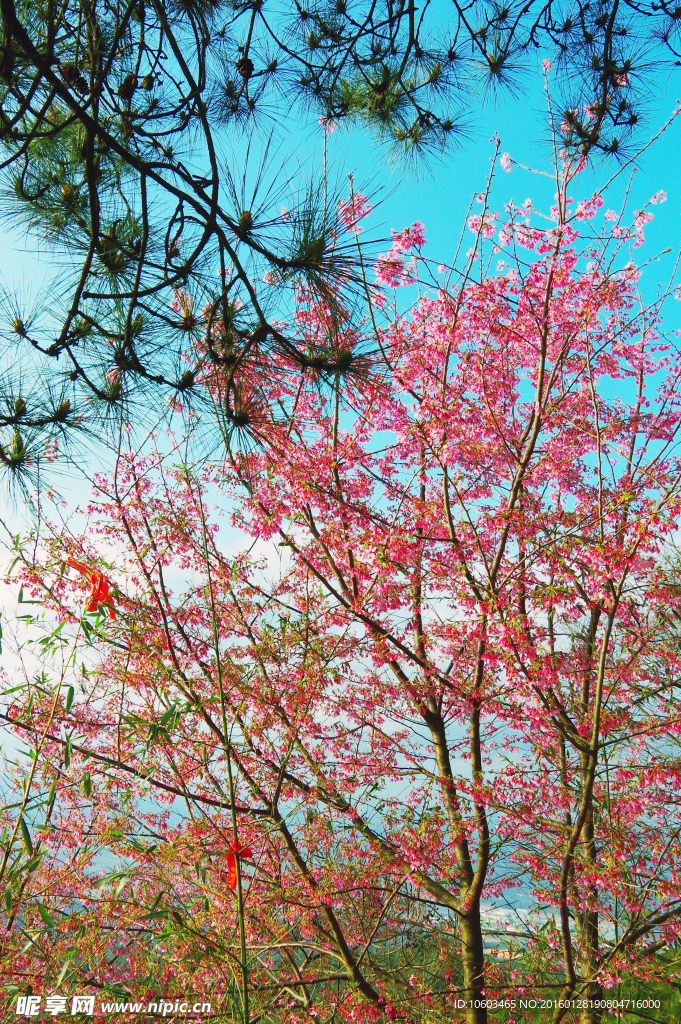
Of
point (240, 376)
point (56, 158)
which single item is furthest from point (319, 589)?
point (56, 158)

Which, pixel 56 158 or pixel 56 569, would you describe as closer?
pixel 56 158

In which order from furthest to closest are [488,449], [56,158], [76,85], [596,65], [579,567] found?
[488,449] → [579,567] → [596,65] → [56,158] → [76,85]

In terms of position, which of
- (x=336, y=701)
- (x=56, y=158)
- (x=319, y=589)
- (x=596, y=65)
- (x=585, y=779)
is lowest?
(x=585, y=779)

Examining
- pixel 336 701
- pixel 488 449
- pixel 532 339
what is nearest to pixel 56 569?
pixel 336 701

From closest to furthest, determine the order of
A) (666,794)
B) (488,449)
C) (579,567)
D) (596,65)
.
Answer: (596,65) < (579,567) < (666,794) < (488,449)

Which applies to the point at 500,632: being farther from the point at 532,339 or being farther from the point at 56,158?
the point at 56,158

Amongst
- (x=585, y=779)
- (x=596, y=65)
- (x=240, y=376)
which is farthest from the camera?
(x=585, y=779)

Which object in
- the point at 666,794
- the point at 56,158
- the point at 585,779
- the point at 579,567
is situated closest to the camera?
the point at 56,158

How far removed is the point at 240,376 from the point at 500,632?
8.04ft

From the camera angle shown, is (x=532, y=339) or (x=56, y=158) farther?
(x=532, y=339)

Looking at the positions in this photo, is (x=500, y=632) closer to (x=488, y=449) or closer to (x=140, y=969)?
(x=488, y=449)

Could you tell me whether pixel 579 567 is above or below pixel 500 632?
above

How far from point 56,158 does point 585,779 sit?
4.13m

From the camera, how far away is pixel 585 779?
143 inches
